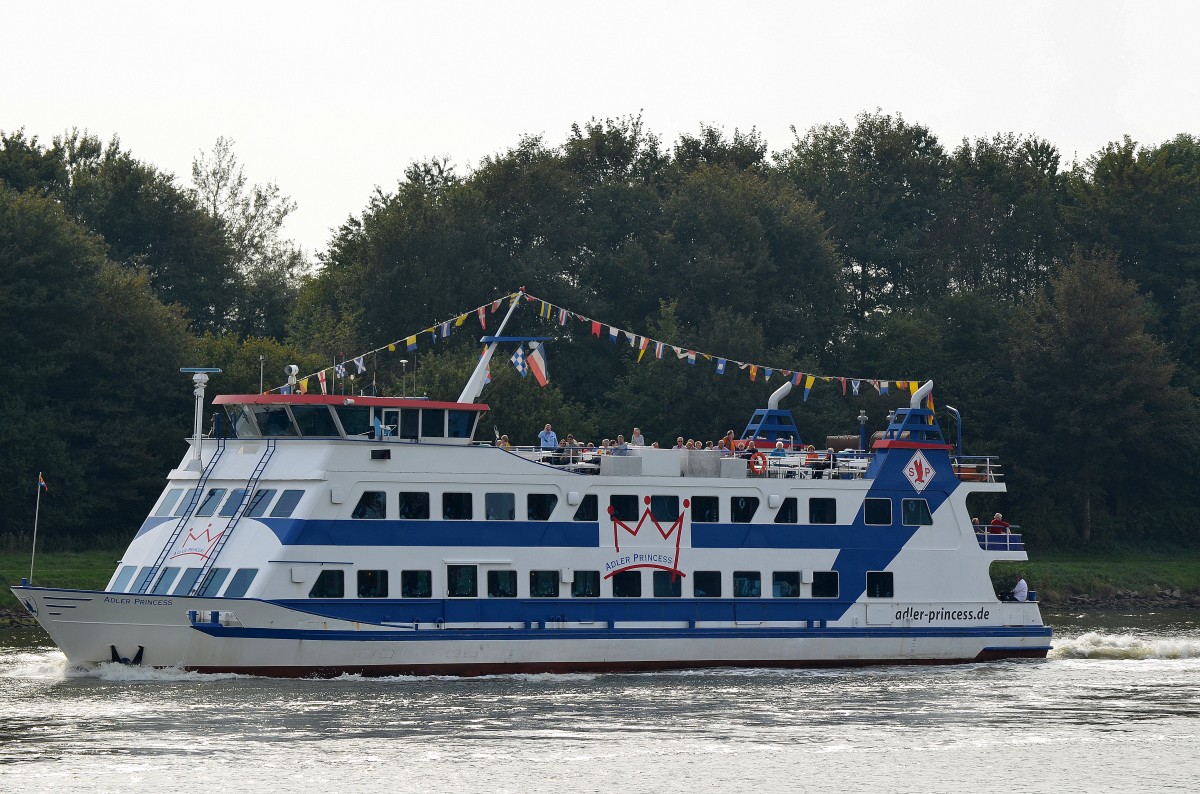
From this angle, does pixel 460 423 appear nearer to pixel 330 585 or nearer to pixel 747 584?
pixel 330 585

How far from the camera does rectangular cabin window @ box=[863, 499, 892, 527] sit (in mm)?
37406

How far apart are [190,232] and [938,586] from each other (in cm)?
4651

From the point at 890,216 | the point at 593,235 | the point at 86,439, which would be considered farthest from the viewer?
the point at 890,216

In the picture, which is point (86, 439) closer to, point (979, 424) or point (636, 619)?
point (636, 619)

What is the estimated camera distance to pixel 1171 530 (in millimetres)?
65375

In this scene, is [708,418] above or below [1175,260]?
below

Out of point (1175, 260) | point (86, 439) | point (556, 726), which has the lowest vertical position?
point (556, 726)

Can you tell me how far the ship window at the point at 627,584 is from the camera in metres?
35.5

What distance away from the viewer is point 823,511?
37125 mm

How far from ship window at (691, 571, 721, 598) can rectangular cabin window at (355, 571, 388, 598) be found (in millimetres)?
6300

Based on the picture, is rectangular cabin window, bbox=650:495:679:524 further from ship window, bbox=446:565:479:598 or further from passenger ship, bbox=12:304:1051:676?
ship window, bbox=446:565:479:598

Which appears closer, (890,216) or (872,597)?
(872,597)

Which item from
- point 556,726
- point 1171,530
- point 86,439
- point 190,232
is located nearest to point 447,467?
point 556,726

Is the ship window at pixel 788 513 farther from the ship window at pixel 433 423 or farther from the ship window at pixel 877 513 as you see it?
the ship window at pixel 433 423
